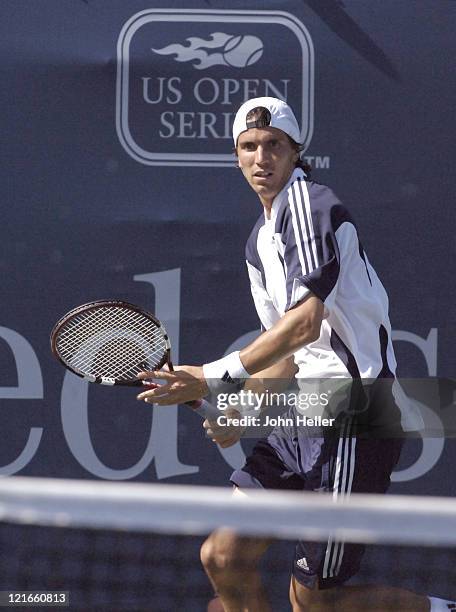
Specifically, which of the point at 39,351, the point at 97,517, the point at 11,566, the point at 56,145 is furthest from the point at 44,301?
the point at 97,517

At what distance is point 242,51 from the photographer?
444cm

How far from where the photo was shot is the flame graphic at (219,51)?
14.5ft

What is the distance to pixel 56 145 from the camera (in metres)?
4.46

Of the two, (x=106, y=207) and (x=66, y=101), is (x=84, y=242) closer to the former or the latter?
(x=106, y=207)

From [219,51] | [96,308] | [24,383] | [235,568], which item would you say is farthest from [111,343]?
[219,51]

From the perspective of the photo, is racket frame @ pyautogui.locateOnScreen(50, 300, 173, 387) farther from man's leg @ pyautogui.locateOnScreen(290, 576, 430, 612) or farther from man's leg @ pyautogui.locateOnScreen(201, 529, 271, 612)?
man's leg @ pyautogui.locateOnScreen(290, 576, 430, 612)

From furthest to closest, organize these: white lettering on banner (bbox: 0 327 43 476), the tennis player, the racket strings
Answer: white lettering on banner (bbox: 0 327 43 476)
the racket strings
the tennis player

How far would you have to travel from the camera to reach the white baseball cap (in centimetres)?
363

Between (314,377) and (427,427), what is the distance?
1020 mm

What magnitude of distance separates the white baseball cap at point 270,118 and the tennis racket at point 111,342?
582 mm

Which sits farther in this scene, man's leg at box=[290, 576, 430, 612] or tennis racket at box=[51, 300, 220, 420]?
tennis racket at box=[51, 300, 220, 420]

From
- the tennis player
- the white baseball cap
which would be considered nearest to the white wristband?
the tennis player

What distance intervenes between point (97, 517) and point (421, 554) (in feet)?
6.85

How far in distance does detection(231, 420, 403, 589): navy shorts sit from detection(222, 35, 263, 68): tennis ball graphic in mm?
1459
